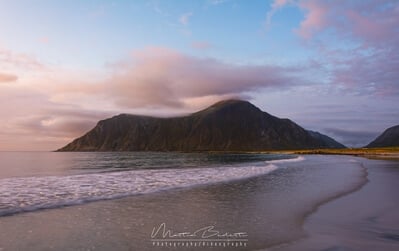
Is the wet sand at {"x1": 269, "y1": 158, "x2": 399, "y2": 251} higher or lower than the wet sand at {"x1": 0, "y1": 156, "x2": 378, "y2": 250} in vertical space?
lower

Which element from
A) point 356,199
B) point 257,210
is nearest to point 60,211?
point 257,210

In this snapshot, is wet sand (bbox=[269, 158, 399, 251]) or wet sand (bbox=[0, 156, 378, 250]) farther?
wet sand (bbox=[0, 156, 378, 250])

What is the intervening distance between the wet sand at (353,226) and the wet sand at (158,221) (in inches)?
19.4

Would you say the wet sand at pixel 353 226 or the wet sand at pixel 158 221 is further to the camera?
the wet sand at pixel 158 221

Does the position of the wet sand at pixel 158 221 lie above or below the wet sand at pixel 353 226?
above

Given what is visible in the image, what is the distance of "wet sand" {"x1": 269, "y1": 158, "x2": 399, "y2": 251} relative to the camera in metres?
10.5

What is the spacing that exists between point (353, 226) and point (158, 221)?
750 cm

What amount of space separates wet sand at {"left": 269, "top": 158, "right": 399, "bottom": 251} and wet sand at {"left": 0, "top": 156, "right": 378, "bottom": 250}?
493 millimetres

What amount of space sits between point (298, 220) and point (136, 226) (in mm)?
6559

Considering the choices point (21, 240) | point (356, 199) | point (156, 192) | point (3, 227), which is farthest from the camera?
point (156, 192)

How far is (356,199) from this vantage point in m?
19.8

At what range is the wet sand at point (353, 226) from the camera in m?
10.5

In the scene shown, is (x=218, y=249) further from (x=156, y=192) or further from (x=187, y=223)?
(x=156, y=192)

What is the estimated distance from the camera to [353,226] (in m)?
13.0
